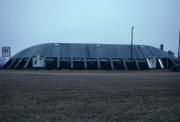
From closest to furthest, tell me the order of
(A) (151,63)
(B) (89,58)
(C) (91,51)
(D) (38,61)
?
(D) (38,61) < (A) (151,63) < (B) (89,58) < (C) (91,51)

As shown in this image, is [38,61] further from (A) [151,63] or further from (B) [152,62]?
(B) [152,62]

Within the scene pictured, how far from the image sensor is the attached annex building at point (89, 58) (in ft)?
218

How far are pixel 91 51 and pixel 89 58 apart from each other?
A: 600cm

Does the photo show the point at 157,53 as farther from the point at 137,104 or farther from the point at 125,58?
the point at 137,104

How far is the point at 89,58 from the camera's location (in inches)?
2771

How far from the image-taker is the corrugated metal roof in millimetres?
72438

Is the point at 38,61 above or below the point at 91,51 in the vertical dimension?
below

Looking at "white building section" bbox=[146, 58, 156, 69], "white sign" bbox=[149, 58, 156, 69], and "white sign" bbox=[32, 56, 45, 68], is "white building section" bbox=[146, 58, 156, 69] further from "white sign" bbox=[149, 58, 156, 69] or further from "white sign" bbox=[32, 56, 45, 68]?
"white sign" bbox=[32, 56, 45, 68]

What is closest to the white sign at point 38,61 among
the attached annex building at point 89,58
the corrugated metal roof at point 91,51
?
the attached annex building at point 89,58

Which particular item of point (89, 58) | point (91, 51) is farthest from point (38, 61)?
point (91, 51)

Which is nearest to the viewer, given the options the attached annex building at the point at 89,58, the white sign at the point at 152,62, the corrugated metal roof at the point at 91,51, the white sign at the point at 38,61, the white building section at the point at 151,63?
the attached annex building at the point at 89,58

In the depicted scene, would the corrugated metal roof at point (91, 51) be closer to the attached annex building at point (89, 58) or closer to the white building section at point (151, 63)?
the attached annex building at point (89, 58)

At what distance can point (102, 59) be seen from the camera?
231ft

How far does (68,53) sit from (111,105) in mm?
62397
